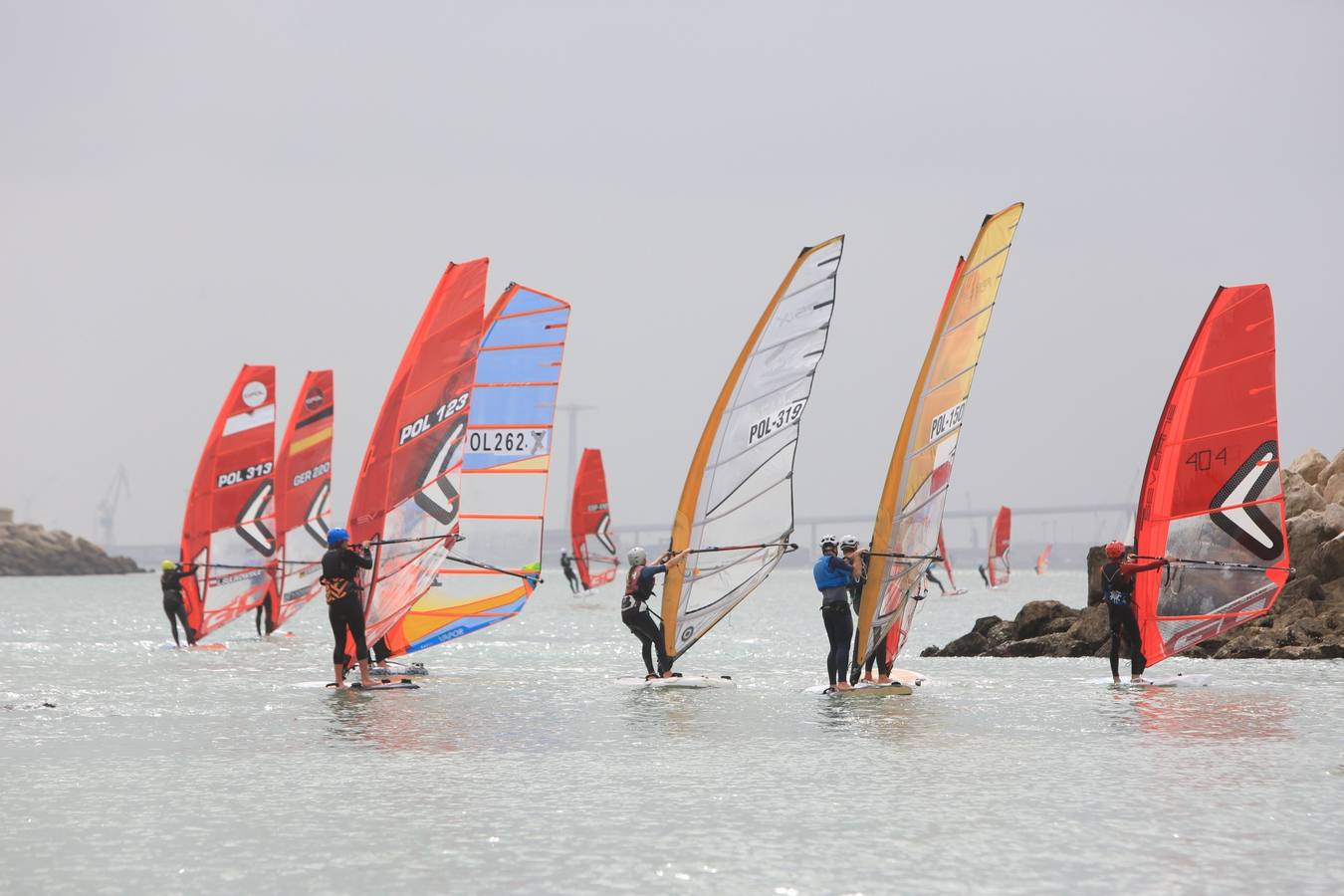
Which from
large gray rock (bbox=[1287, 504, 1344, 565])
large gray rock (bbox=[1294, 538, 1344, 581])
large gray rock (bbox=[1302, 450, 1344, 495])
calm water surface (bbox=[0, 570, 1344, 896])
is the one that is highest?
large gray rock (bbox=[1302, 450, 1344, 495])

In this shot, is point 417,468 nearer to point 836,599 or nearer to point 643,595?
point 643,595

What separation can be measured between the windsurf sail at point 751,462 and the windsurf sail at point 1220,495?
3459mm

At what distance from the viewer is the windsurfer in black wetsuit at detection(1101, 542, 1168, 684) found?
15094 millimetres

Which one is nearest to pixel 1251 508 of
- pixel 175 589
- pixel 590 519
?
pixel 175 589

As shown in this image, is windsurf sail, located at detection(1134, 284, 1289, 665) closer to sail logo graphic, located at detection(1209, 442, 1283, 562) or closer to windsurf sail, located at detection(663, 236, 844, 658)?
sail logo graphic, located at detection(1209, 442, 1283, 562)

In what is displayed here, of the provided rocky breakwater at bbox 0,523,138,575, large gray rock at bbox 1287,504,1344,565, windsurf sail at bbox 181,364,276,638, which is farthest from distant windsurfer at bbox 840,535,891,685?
rocky breakwater at bbox 0,523,138,575

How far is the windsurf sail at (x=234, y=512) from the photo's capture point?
24000mm

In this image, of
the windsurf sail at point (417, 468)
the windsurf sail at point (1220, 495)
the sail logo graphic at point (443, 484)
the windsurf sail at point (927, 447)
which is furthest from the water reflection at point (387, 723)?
the windsurf sail at point (1220, 495)

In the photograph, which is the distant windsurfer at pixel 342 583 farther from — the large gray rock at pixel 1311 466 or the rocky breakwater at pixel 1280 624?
the large gray rock at pixel 1311 466

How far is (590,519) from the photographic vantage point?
167ft

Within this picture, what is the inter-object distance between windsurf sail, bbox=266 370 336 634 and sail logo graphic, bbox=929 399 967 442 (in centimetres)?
1373

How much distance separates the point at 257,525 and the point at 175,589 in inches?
81.6

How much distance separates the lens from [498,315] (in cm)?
1744

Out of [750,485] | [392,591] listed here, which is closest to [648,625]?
[750,485]
